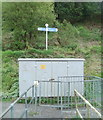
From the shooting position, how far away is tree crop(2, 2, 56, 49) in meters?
11.3

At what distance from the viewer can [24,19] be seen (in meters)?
11.3

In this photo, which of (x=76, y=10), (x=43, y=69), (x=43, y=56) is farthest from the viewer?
(x=76, y=10)

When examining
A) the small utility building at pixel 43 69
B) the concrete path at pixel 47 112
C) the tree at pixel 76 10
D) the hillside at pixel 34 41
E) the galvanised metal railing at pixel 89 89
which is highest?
the tree at pixel 76 10

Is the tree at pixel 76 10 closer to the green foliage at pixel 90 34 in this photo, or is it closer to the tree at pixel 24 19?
the green foliage at pixel 90 34

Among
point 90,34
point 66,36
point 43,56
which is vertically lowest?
point 43,56

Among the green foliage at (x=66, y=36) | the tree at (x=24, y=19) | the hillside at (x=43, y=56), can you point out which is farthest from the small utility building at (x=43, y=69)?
the green foliage at (x=66, y=36)

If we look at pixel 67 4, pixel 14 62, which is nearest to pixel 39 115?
pixel 14 62

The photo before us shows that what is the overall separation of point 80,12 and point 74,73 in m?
12.2

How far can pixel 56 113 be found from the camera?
5.69 m

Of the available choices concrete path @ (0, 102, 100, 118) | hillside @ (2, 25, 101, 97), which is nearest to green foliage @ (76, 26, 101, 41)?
hillside @ (2, 25, 101, 97)

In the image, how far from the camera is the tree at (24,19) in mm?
11328

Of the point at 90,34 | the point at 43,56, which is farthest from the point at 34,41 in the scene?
the point at 90,34

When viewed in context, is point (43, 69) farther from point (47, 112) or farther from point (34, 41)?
point (34, 41)

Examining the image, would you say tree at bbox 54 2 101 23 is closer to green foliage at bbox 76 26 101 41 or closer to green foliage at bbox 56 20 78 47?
green foliage at bbox 76 26 101 41
